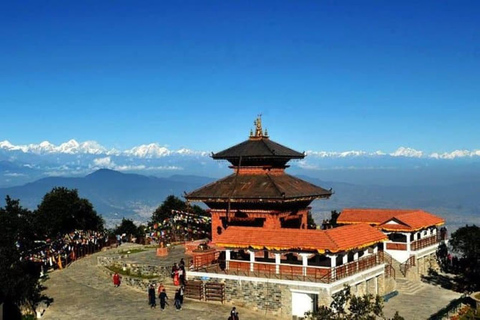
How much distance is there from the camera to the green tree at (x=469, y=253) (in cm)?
3459

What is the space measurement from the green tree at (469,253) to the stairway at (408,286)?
2.64 meters

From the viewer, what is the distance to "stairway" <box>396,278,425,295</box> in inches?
1352

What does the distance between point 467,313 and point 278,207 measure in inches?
494

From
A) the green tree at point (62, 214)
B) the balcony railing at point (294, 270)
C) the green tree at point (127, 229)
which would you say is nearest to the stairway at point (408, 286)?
the balcony railing at point (294, 270)

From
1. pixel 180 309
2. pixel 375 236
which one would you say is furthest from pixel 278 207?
pixel 180 309

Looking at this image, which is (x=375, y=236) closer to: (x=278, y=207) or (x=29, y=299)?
(x=278, y=207)

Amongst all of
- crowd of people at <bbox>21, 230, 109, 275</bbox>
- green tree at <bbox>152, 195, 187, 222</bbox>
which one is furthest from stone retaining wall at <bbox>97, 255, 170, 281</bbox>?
green tree at <bbox>152, 195, 187, 222</bbox>

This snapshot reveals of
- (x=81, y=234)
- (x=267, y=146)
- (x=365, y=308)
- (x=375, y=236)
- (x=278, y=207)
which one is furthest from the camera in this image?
(x=81, y=234)

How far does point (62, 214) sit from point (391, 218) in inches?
1109

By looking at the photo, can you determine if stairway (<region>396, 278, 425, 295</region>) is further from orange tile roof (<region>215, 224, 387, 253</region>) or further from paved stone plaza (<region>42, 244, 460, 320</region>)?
orange tile roof (<region>215, 224, 387, 253</region>)

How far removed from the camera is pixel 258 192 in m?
34.7

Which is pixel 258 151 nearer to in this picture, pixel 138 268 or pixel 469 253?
pixel 138 268

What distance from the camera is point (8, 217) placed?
131ft

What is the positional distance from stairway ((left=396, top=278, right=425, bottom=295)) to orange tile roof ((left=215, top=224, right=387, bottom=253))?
5.49 metres
